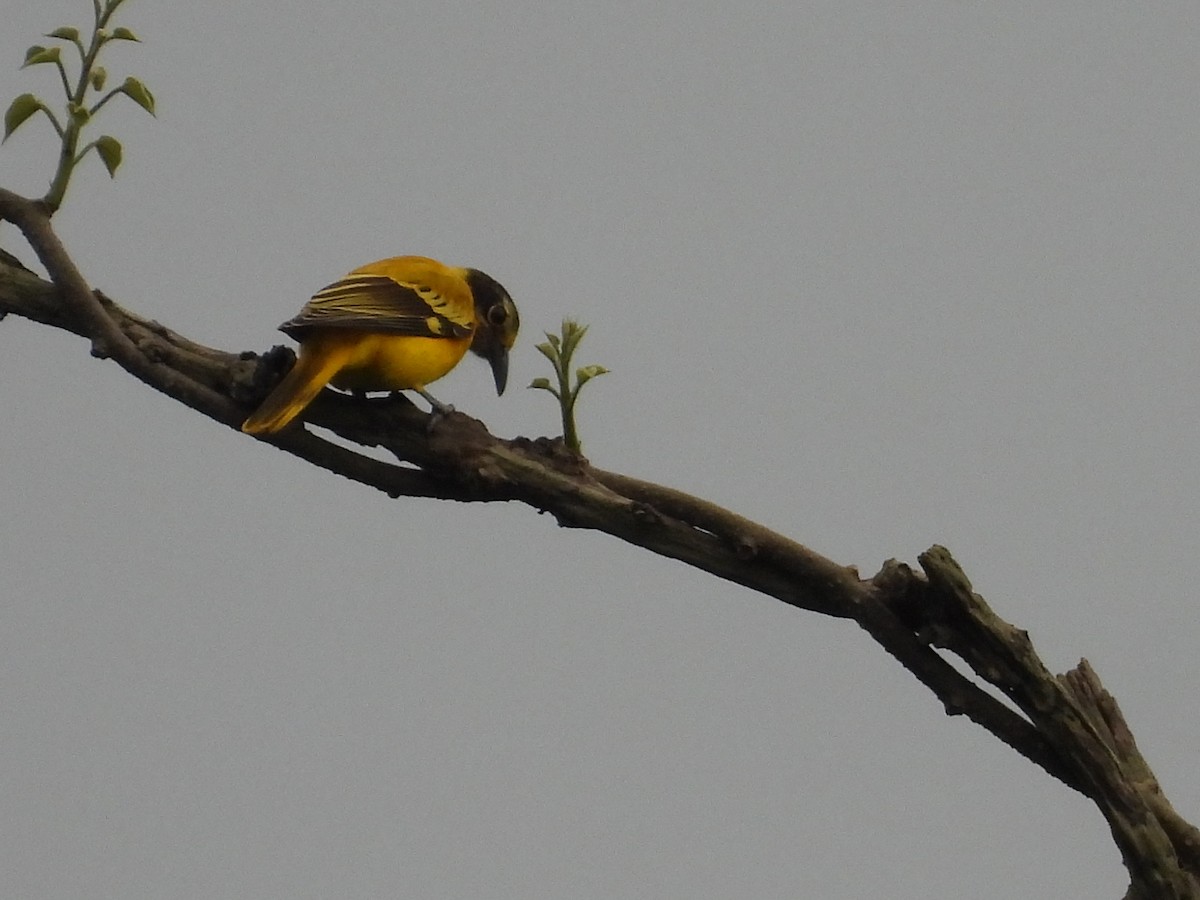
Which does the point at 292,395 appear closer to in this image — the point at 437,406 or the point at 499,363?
the point at 437,406

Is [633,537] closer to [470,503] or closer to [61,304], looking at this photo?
[470,503]

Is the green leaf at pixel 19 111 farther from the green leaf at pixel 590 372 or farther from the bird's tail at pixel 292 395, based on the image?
the green leaf at pixel 590 372

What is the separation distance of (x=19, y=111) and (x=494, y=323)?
1441 millimetres

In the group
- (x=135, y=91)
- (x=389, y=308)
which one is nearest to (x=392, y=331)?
(x=389, y=308)

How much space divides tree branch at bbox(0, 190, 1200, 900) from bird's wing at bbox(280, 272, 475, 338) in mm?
360

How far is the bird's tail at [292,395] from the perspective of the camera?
211cm

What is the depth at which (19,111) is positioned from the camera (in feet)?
7.04

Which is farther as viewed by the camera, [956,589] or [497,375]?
[497,375]

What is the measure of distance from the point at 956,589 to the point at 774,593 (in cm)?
25

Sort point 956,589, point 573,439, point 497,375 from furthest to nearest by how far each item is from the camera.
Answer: point 497,375
point 573,439
point 956,589

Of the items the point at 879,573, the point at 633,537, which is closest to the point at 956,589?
the point at 879,573

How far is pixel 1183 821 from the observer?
1.95 meters

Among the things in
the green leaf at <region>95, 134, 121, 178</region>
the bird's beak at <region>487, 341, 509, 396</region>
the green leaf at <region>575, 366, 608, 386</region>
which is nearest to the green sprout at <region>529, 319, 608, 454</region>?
the green leaf at <region>575, 366, 608, 386</region>

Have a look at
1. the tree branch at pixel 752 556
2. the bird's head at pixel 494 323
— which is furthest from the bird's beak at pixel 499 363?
the tree branch at pixel 752 556
